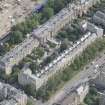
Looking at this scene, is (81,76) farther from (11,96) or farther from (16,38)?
(16,38)

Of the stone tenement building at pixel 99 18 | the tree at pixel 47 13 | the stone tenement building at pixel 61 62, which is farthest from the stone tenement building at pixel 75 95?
the tree at pixel 47 13

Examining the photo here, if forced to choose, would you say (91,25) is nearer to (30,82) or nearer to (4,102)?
(30,82)

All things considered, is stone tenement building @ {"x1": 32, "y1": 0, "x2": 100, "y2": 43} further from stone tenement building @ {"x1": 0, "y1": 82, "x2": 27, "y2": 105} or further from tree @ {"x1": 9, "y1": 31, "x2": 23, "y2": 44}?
stone tenement building @ {"x1": 0, "y1": 82, "x2": 27, "y2": 105}

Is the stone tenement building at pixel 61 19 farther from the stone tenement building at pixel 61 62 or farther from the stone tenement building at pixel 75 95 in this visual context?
the stone tenement building at pixel 75 95

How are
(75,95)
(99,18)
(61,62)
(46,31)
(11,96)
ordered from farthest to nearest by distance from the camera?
(99,18), (46,31), (61,62), (75,95), (11,96)

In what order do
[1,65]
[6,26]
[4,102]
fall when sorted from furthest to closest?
[6,26] → [1,65] → [4,102]

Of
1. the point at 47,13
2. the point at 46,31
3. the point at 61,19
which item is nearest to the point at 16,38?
the point at 46,31

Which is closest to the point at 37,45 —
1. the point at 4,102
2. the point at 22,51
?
the point at 22,51
